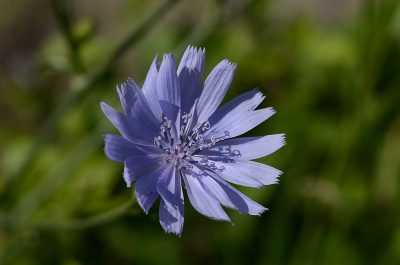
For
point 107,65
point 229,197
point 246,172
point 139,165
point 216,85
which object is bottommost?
point 229,197

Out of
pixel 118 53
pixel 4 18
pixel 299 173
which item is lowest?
pixel 299 173

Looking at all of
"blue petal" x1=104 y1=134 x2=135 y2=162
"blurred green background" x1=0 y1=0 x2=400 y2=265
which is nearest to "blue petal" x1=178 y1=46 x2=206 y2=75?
"blue petal" x1=104 y1=134 x2=135 y2=162

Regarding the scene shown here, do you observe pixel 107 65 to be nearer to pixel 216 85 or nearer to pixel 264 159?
pixel 216 85

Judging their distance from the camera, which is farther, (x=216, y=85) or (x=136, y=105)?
(x=216, y=85)

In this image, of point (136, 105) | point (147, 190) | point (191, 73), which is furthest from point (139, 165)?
point (191, 73)

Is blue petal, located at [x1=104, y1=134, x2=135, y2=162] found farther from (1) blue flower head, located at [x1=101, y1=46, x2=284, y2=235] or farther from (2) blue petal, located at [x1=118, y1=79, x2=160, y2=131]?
(2) blue petal, located at [x1=118, y1=79, x2=160, y2=131]

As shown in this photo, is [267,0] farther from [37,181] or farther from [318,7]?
[37,181]

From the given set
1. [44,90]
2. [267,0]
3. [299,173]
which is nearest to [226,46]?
[267,0]
